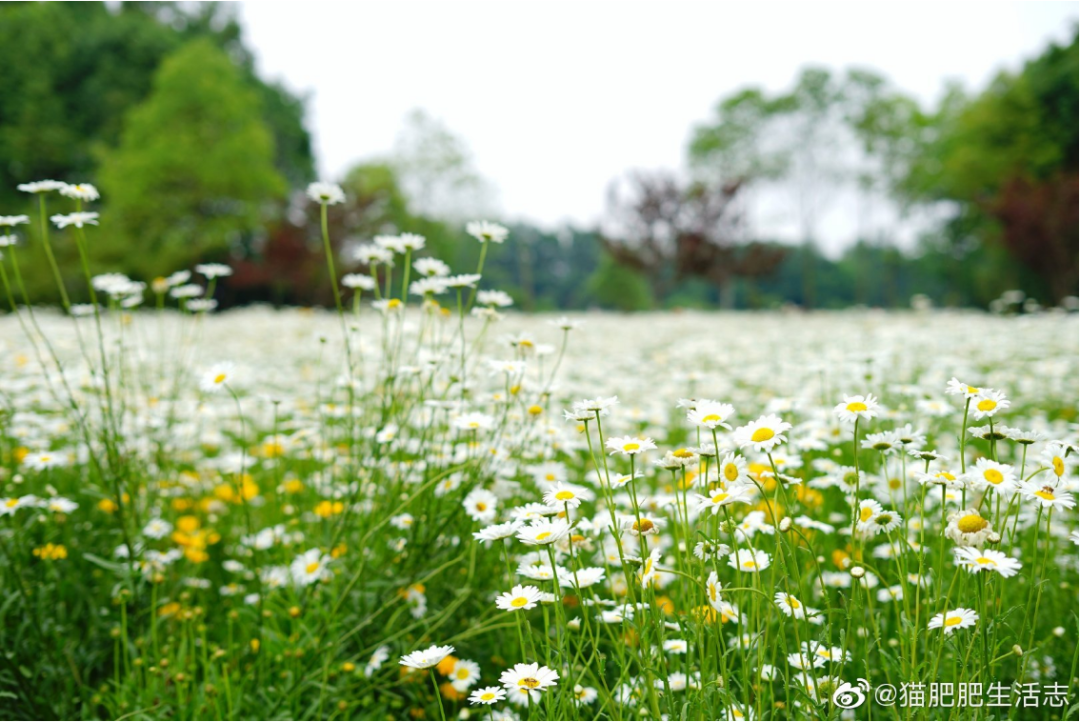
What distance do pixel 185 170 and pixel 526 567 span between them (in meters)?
23.5

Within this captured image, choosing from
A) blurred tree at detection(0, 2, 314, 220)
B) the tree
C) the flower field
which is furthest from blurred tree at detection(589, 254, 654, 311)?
the flower field

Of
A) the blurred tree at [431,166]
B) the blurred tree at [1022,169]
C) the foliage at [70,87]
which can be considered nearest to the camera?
the blurred tree at [1022,169]

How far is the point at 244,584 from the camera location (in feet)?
8.37

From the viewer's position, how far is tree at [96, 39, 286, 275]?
2080 cm

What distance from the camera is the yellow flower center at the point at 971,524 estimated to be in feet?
4.08

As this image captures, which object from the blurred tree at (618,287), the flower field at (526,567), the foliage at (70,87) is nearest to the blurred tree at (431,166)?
the foliage at (70,87)

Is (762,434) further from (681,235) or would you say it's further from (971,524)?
(681,235)

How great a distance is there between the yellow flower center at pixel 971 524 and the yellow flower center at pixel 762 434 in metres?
0.36

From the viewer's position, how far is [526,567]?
1.44m

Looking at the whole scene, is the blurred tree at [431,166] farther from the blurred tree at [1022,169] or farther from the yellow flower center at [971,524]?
the yellow flower center at [971,524]

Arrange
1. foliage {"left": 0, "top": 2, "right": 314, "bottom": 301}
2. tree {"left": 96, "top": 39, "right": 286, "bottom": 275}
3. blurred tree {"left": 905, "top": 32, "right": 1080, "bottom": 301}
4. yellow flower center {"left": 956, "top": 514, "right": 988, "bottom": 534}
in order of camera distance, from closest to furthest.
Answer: yellow flower center {"left": 956, "top": 514, "right": 988, "bottom": 534} → blurred tree {"left": 905, "top": 32, "right": 1080, "bottom": 301} → tree {"left": 96, "top": 39, "right": 286, "bottom": 275} → foliage {"left": 0, "top": 2, "right": 314, "bottom": 301}

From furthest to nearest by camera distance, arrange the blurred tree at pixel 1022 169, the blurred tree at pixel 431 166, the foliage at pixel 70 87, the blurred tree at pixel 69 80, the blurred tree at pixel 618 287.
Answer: the blurred tree at pixel 618 287 < the blurred tree at pixel 431 166 < the blurred tree at pixel 69 80 < the foliage at pixel 70 87 < the blurred tree at pixel 1022 169

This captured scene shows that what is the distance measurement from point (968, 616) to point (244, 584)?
2.28m

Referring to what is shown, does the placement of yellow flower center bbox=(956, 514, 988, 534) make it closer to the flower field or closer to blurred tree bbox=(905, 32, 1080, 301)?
the flower field
